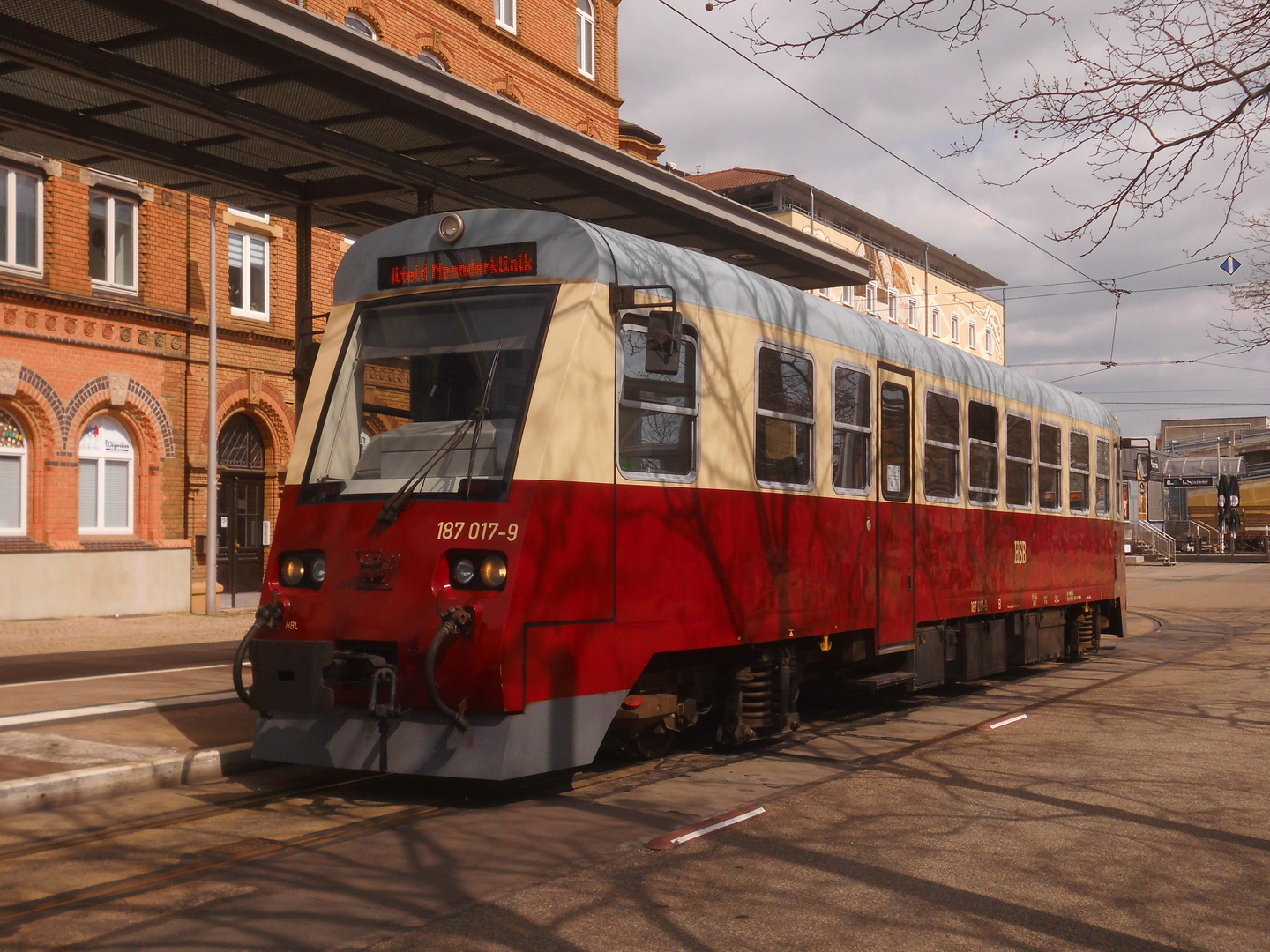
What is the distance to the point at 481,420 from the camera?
7.45m

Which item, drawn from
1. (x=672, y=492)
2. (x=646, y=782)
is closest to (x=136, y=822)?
(x=646, y=782)

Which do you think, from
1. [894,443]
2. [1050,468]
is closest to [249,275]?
[1050,468]

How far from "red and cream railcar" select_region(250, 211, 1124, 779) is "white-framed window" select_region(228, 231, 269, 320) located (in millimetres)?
16838

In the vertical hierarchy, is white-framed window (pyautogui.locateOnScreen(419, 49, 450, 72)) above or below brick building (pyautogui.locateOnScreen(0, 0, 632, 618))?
above

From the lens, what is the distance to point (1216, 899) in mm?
5645

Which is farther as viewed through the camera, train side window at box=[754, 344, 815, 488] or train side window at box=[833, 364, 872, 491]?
train side window at box=[833, 364, 872, 491]

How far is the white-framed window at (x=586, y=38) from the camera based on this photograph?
32750mm

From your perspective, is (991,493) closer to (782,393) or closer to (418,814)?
(782,393)

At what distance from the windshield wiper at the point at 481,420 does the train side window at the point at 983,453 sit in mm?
6463

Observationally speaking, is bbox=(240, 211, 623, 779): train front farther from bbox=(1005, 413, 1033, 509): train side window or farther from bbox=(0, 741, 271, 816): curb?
bbox=(1005, 413, 1033, 509): train side window

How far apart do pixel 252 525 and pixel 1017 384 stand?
1603 cm

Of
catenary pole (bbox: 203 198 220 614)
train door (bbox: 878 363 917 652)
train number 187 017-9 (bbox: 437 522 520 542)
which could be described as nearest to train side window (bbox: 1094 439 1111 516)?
train door (bbox: 878 363 917 652)

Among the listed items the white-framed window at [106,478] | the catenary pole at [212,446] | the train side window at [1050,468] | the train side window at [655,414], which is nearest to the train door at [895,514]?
the train side window at [655,414]

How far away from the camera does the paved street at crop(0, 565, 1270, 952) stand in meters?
5.11
